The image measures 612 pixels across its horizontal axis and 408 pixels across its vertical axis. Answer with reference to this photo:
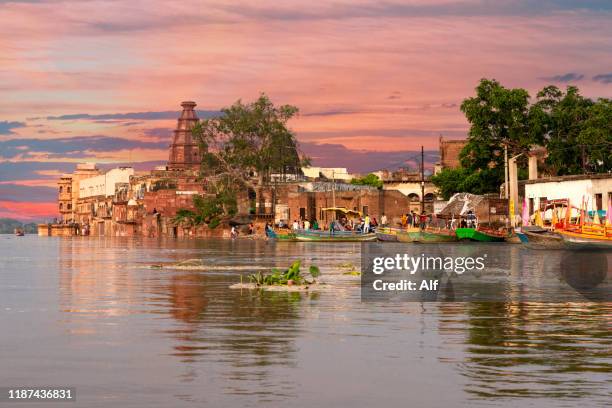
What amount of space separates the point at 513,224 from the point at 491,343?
67364 millimetres

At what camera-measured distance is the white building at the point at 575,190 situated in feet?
234

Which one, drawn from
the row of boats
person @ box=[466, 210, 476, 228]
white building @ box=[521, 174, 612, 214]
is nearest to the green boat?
the row of boats

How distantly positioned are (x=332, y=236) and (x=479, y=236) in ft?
57.7

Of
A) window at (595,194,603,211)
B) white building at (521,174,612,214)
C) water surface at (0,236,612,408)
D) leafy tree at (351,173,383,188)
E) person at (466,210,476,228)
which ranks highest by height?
leafy tree at (351,173,383,188)

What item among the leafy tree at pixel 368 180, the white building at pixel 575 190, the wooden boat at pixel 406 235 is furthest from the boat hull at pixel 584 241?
the leafy tree at pixel 368 180

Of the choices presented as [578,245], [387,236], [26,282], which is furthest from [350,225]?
[26,282]

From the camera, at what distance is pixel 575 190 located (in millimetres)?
74688

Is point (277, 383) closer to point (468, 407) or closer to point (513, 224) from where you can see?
point (468, 407)

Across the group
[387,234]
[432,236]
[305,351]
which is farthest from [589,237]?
[305,351]

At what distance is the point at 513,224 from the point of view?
3226 inches

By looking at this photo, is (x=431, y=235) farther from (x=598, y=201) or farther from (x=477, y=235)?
(x=598, y=201)

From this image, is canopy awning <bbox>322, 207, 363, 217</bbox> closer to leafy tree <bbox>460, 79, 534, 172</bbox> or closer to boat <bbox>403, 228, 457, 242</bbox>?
leafy tree <bbox>460, 79, 534, 172</bbox>

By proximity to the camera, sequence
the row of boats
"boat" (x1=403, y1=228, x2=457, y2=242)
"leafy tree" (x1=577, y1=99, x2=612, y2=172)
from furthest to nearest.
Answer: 1. "leafy tree" (x1=577, y1=99, x2=612, y2=172)
2. "boat" (x1=403, y1=228, x2=457, y2=242)
3. the row of boats

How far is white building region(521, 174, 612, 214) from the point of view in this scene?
71.3 meters
